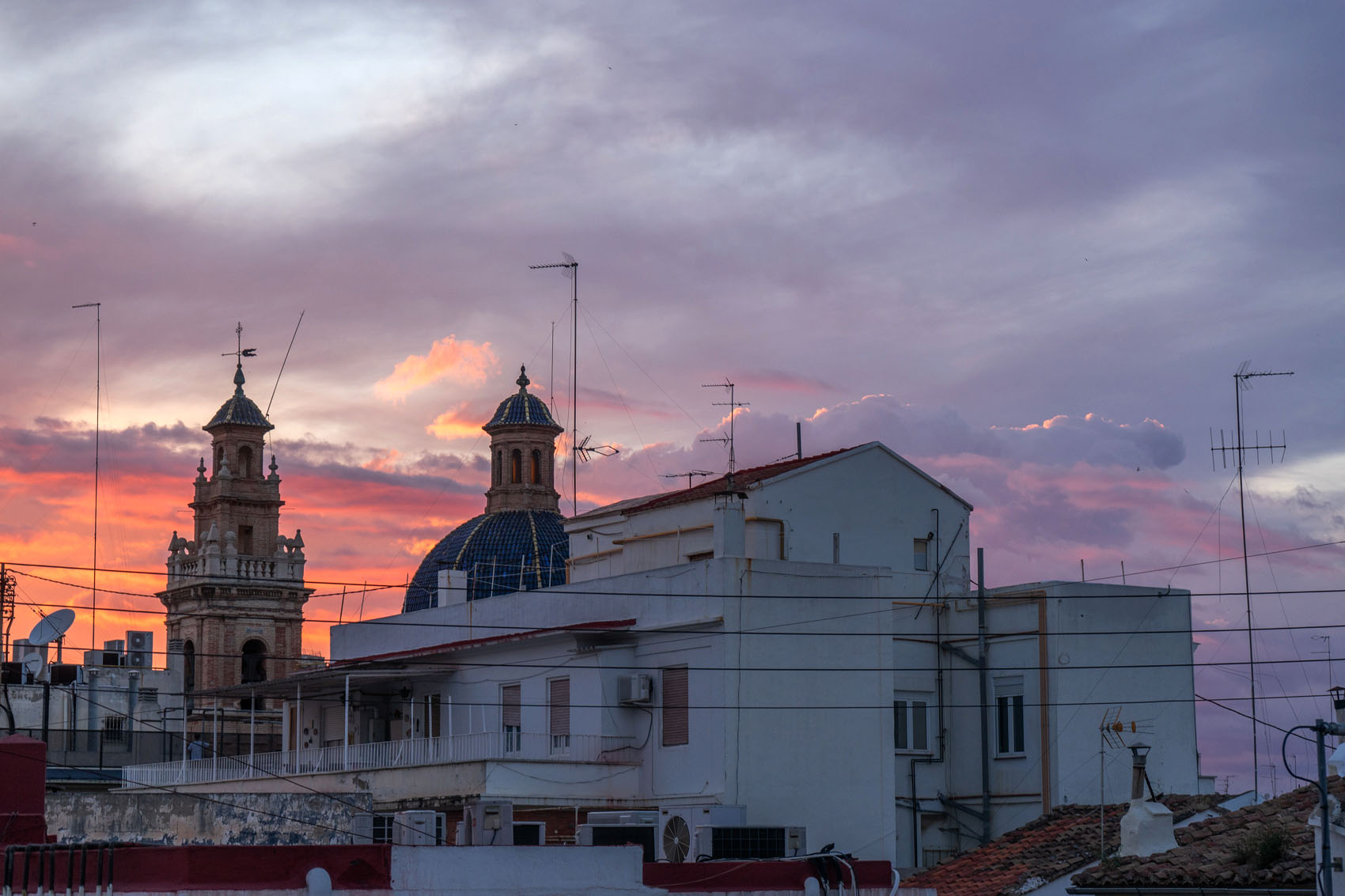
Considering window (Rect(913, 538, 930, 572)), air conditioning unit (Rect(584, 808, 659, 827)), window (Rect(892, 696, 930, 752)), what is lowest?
air conditioning unit (Rect(584, 808, 659, 827))

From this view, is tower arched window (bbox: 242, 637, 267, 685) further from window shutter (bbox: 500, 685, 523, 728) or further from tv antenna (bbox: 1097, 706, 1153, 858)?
tv antenna (bbox: 1097, 706, 1153, 858)

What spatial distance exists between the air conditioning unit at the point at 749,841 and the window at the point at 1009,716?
10207mm

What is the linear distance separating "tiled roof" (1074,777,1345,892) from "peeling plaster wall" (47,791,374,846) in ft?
48.1

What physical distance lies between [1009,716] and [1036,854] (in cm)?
789

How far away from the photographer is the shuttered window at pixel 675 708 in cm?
3859

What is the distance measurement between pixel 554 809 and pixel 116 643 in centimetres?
4046

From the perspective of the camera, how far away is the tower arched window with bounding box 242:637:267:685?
277ft

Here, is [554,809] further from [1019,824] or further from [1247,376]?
[1247,376]

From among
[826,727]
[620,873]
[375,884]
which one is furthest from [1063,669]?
[375,884]

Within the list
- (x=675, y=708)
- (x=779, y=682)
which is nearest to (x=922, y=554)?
(x=779, y=682)

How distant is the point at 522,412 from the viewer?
7750 centimetres

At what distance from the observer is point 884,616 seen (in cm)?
4056

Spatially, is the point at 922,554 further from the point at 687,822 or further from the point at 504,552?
the point at 504,552

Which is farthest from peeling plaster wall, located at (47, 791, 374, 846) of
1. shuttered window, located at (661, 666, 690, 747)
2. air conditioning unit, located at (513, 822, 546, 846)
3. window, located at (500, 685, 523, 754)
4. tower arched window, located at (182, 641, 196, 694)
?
tower arched window, located at (182, 641, 196, 694)
